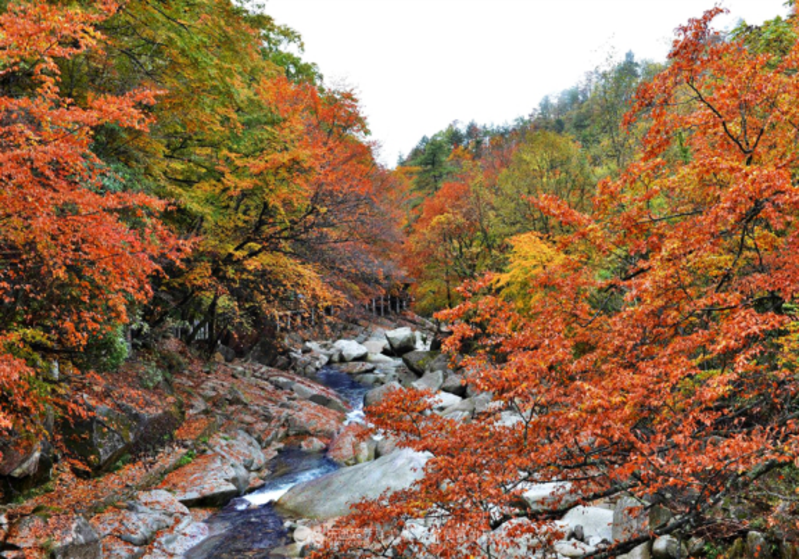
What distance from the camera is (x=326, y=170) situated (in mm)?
13703

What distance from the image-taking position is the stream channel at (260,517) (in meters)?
8.23

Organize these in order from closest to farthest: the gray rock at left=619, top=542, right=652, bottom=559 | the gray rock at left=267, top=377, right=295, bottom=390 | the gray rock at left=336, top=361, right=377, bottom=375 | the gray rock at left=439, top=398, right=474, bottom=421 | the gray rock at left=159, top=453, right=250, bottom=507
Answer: the gray rock at left=619, top=542, right=652, bottom=559
the gray rock at left=159, top=453, right=250, bottom=507
the gray rock at left=439, top=398, right=474, bottom=421
the gray rock at left=267, top=377, right=295, bottom=390
the gray rock at left=336, top=361, right=377, bottom=375

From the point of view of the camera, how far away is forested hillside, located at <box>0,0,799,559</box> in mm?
4832

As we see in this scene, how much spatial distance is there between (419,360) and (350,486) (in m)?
13.1

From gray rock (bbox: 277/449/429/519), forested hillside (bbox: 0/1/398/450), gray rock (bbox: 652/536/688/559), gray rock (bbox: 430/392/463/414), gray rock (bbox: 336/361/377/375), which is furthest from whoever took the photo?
gray rock (bbox: 336/361/377/375)

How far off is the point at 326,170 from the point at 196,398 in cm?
777

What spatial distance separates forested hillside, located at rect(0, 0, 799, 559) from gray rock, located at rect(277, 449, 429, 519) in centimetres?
18

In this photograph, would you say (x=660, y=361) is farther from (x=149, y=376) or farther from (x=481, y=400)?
(x=149, y=376)

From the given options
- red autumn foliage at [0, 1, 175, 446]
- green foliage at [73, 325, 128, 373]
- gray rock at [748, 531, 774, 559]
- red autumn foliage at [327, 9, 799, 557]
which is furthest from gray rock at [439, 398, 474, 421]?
red autumn foliage at [0, 1, 175, 446]

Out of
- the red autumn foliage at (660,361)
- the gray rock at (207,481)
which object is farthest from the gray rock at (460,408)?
the red autumn foliage at (660,361)

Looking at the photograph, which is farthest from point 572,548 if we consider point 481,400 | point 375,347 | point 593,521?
point 375,347

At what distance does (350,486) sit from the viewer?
10.1 metres

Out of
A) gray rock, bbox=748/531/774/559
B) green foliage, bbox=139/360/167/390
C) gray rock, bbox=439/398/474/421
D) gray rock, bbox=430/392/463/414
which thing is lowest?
gray rock, bbox=430/392/463/414

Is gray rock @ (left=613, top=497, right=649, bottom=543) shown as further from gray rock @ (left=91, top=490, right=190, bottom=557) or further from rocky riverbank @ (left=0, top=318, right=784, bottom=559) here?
gray rock @ (left=91, top=490, right=190, bottom=557)
